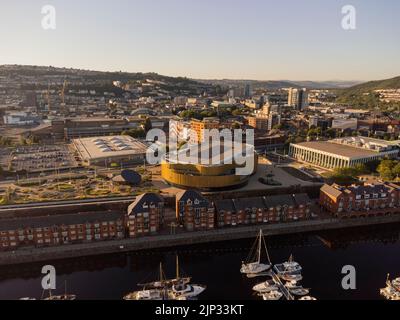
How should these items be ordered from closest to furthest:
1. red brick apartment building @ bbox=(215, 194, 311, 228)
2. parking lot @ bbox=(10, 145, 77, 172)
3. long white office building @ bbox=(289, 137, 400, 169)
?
red brick apartment building @ bbox=(215, 194, 311, 228) < parking lot @ bbox=(10, 145, 77, 172) < long white office building @ bbox=(289, 137, 400, 169)

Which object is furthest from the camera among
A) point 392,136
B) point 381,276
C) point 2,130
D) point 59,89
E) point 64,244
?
point 59,89

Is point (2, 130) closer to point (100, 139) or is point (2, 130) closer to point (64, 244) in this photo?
point (100, 139)

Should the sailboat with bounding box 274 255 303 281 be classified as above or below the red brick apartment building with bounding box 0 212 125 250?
below

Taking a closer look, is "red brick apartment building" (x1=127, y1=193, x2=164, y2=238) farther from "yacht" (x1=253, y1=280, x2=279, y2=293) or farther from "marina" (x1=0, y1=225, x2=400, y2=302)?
"yacht" (x1=253, y1=280, x2=279, y2=293)

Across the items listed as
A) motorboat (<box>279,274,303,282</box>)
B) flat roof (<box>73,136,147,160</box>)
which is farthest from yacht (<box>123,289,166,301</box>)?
flat roof (<box>73,136,147,160</box>)
